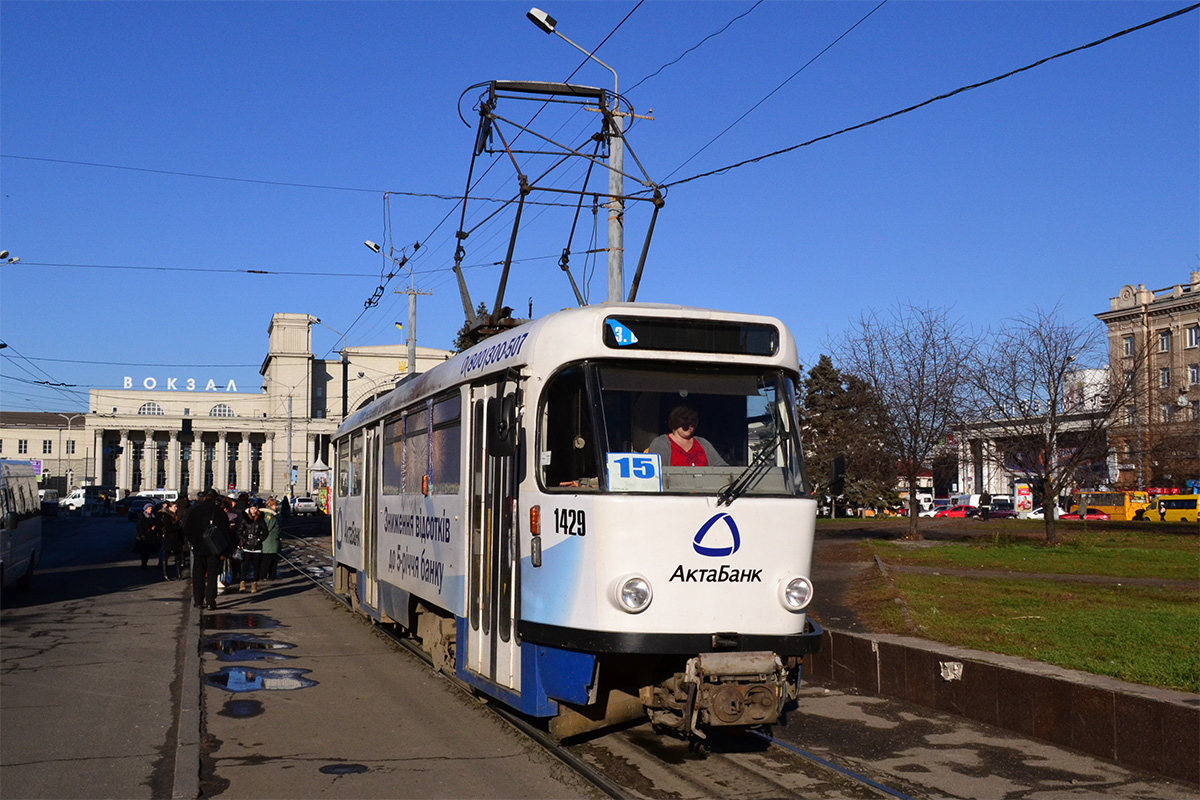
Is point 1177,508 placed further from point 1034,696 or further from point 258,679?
point 258,679

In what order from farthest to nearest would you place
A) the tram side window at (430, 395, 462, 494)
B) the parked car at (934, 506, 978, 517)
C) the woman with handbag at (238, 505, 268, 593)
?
the parked car at (934, 506, 978, 517)
the woman with handbag at (238, 505, 268, 593)
the tram side window at (430, 395, 462, 494)

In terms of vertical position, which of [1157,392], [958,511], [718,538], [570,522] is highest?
[1157,392]

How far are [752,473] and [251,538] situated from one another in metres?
16.4

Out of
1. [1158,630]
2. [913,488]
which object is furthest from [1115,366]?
[1158,630]

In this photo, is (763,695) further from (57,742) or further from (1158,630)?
(1158,630)

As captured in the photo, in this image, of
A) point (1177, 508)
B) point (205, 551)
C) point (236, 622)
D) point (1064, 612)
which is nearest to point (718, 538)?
point (1064, 612)

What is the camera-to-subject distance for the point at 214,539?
59.4 feet

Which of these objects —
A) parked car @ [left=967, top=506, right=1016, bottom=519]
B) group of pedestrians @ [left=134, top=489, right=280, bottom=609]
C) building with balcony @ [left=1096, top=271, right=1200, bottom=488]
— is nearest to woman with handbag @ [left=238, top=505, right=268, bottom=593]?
group of pedestrians @ [left=134, top=489, right=280, bottom=609]

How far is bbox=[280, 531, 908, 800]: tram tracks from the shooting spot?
290 inches

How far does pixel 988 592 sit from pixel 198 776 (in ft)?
39.6

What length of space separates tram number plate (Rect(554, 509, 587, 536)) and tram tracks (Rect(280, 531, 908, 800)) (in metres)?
1.59

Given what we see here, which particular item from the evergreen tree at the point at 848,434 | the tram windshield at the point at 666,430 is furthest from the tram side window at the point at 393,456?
the evergreen tree at the point at 848,434

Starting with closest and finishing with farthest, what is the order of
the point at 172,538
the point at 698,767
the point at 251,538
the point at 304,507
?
the point at 698,767 < the point at 251,538 < the point at 172,538 < the point at 304,507

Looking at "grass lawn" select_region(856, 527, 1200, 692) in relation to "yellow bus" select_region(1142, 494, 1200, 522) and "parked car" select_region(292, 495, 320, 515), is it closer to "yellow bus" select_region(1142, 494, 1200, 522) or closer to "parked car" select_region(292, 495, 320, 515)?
"yellow bus" select_region(1142, 494, 1200, 522)
